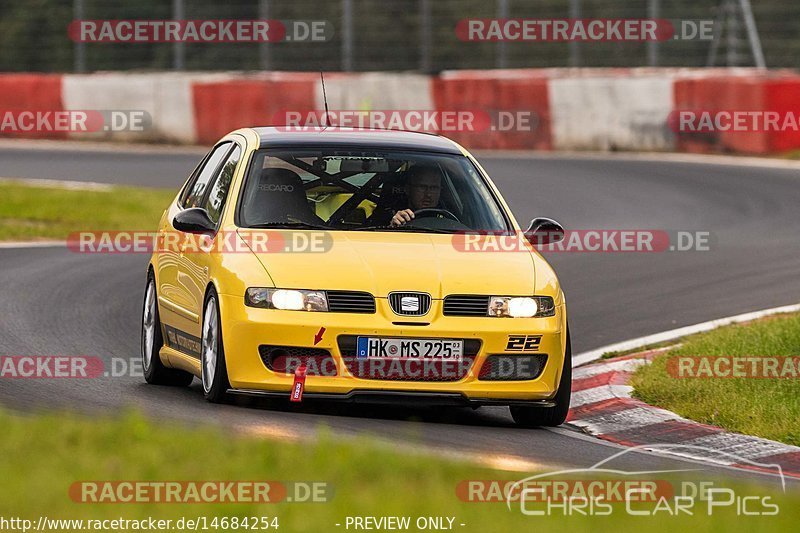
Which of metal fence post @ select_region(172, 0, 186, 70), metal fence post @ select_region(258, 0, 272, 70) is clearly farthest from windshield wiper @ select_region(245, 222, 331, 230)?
metal fence post @ select_region(172, 0, 186, 70)

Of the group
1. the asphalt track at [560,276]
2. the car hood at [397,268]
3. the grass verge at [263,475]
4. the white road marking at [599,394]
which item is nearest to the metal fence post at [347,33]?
the asphalt track at [560,276]

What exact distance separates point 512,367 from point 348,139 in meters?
2.01

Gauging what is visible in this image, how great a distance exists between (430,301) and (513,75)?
21.5 meters

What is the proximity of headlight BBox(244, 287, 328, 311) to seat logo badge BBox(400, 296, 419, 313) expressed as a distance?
392mm

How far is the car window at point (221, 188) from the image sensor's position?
32.9 feet

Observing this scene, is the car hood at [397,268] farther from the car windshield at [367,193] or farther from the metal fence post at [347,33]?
the metal fence post at [347,33]

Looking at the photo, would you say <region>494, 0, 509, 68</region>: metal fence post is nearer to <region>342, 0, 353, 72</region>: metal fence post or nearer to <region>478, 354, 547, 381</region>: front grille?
<region>342, 0, 353, 72</region>: metal fence post

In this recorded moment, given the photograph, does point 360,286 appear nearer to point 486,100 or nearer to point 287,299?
point 287,299

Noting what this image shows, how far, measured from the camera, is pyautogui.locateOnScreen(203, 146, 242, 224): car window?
32.9 feet

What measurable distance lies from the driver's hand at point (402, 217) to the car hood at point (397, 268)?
0.39m

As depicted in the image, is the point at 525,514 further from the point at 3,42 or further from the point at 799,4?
the point at 3,42

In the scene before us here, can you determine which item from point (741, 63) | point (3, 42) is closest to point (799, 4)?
point (741, 63)

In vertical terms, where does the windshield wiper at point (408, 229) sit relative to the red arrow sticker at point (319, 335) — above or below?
above

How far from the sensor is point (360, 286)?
8.89 m
